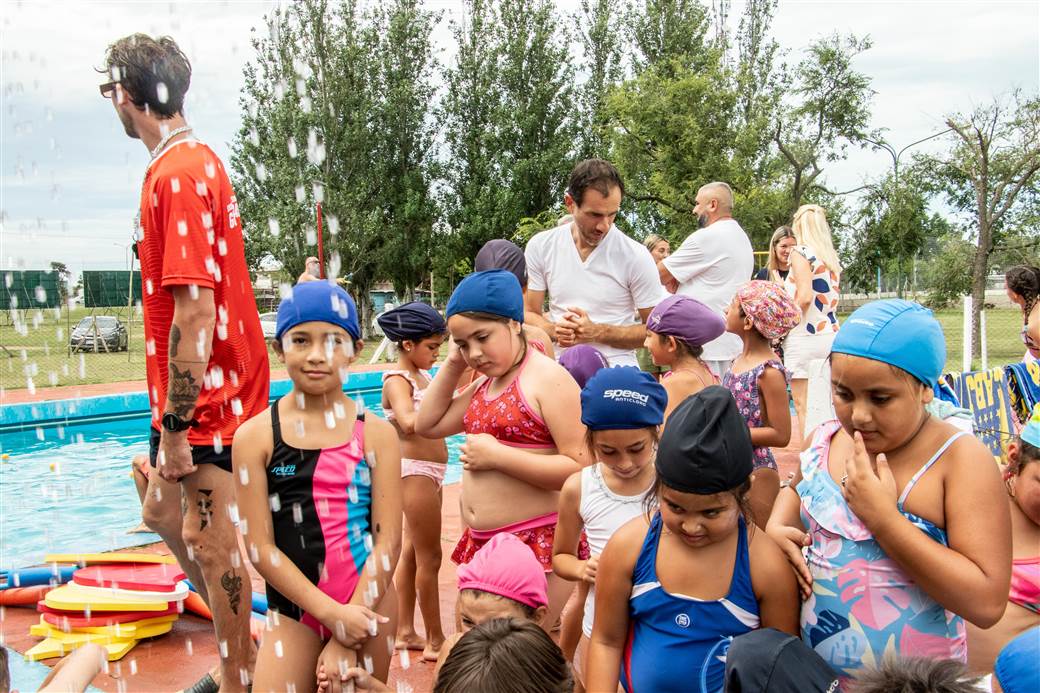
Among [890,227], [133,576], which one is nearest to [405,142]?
[890,227]

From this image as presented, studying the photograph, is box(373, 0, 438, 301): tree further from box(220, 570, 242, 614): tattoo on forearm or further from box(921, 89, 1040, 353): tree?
box(220, 570, 242, 614): tattoo on forearm

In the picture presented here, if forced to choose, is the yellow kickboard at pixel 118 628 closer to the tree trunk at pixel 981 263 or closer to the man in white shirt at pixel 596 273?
the man in white shirt at pixel 596 273

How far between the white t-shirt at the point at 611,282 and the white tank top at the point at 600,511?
60.0 inches

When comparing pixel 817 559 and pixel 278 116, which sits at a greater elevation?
pixel 278 116

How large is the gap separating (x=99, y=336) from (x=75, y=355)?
87 centimetres

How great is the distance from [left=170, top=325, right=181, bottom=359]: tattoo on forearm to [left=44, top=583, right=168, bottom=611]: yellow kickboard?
1.69 meters

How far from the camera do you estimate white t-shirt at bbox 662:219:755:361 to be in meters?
5.65

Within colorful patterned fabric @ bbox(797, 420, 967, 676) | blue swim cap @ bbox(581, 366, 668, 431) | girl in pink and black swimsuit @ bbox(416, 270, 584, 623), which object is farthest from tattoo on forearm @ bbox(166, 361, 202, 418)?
colorful patterned fabric @ bbox(797, 420, 967, 676)

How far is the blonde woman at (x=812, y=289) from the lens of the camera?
705cm

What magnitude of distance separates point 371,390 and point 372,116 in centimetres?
2026

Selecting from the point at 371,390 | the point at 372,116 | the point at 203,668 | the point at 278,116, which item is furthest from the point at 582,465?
the point at 372,116

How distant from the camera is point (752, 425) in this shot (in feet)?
13.7

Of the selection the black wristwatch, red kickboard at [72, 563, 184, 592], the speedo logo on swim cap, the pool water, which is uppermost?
the speedo logo on swim cap

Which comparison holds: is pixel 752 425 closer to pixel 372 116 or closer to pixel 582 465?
pixel 582 465
